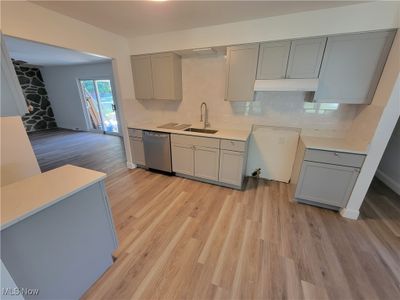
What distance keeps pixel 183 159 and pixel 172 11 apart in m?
2.08

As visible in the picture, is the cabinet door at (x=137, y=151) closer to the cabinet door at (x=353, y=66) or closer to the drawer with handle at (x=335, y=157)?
the drawer with handle at (x=335, y=157)

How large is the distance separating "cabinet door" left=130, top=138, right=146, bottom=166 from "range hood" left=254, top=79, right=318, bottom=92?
2.32m

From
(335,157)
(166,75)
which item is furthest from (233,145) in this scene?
(166,75)

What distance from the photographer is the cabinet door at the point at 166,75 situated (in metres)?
2.87

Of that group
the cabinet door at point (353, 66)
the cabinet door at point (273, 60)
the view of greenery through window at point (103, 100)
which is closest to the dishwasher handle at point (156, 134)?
the cabinet door at point (273, 60)

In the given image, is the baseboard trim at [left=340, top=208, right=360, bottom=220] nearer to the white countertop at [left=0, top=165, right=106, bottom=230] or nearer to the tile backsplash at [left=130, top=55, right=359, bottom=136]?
the tile backsplash at [left=130, top=55, right=359, bottom=136]

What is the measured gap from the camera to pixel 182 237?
1864 millimetres

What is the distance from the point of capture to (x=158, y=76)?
9.81 ft

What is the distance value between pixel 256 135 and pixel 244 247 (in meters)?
1.78

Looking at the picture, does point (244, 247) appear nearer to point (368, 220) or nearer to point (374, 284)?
point (374, 284)

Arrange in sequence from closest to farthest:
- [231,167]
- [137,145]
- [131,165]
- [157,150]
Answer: [231,167]
[157,150]
[137,145]
[131,165]

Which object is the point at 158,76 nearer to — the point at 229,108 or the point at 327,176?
the point at 229,108

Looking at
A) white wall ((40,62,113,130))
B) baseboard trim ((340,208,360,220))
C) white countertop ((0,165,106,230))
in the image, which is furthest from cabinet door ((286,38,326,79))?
white wall ((40,62,113,130))

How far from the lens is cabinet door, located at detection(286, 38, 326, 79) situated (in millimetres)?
2043
